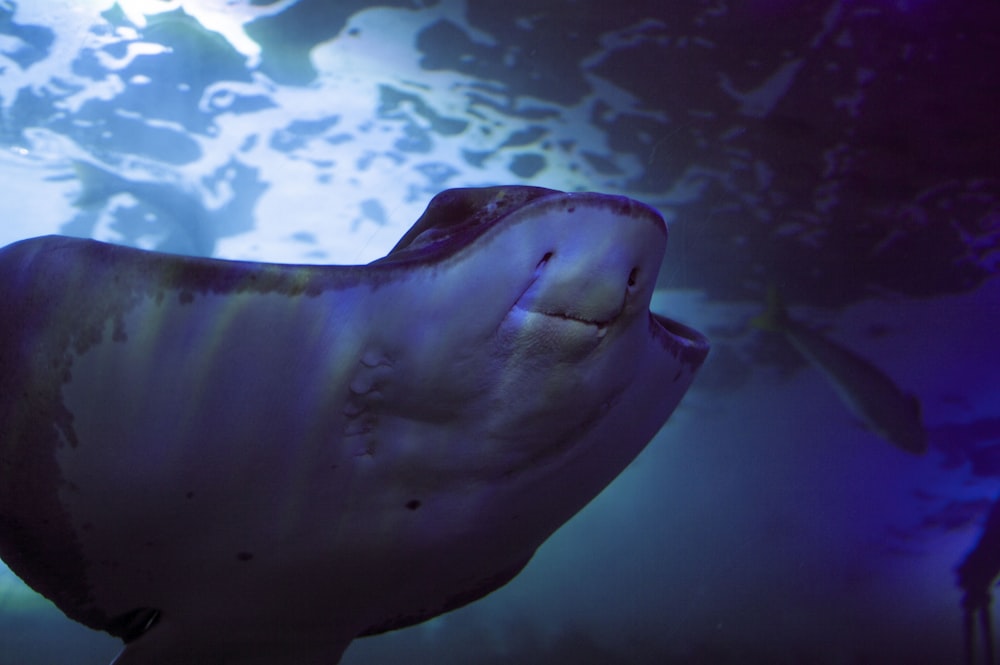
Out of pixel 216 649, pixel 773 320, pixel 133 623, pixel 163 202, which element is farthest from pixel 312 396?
pixel 163 202

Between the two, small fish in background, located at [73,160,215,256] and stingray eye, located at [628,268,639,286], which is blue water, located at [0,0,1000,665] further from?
stingray eye, located at [628,268,639,286]

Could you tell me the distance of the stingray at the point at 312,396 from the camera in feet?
4.53

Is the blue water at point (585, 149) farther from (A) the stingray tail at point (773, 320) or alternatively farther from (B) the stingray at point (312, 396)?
(B) the stingray at point (312, 396)

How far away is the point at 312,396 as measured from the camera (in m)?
1.54

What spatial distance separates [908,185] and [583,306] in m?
9.20

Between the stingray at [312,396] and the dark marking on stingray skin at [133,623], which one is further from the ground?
the stingray at [312,396]

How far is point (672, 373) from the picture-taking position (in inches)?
75.0

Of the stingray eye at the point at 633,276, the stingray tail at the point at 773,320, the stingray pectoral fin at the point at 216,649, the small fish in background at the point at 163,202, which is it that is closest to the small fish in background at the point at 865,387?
the stingray tail at the point at 773,320

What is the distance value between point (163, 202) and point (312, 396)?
33.5ft

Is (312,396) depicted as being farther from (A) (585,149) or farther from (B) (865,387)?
(B) (865,387)

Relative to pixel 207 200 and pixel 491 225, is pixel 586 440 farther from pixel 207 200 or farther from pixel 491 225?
pixel 207 200

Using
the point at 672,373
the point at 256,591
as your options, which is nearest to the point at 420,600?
the point at 256,591

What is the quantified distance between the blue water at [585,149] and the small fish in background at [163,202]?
2.0 inches

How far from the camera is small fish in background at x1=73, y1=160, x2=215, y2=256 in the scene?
952cm
